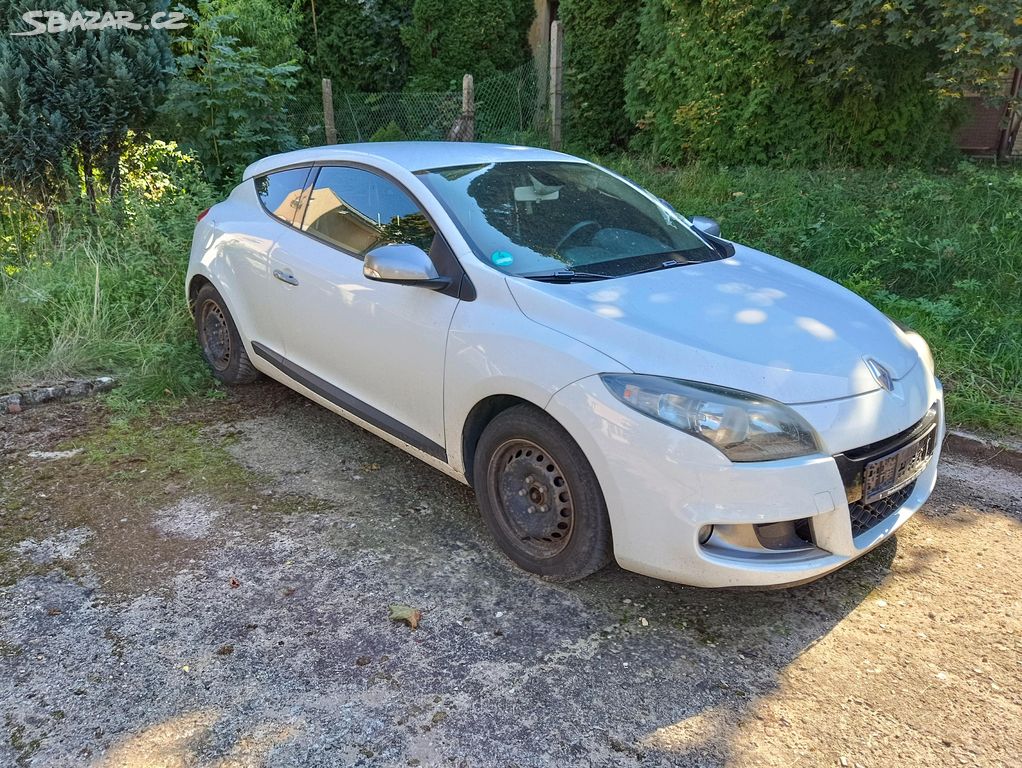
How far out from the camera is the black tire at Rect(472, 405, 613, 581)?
2.65m

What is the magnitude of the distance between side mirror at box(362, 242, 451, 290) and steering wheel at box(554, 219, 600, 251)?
56 centimetres

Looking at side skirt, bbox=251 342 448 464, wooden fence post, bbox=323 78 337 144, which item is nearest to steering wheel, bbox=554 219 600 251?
side skirt, bbox=251 342 448 464

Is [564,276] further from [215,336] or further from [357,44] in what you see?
[357,44]

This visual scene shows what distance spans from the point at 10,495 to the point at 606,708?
3045 mm

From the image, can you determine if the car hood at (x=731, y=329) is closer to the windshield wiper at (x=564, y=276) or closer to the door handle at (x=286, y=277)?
the windshield wiper at (x=564, y=276)

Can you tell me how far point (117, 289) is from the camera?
588 cm

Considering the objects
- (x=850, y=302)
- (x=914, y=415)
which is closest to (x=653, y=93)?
(x=850, y=302)

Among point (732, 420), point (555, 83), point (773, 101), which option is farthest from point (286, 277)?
point (555, 83)

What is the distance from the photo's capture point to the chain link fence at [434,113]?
1183cm

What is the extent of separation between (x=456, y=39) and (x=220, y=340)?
34.5ft

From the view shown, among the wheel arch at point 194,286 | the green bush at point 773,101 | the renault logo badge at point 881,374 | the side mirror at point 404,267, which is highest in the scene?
the green bush at point 773,101

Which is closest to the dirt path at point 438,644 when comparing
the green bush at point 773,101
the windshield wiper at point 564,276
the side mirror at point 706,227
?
the windshield wiper at point 564,276

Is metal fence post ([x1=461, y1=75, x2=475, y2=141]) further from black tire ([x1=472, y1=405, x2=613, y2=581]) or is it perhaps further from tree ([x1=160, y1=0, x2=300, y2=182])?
black tire ([x1=472, y1=405, x2=613, y2=581])

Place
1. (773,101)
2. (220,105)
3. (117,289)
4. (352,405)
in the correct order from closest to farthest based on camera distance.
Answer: (352,405)
(117,289)
(220,105)
(773,101)
